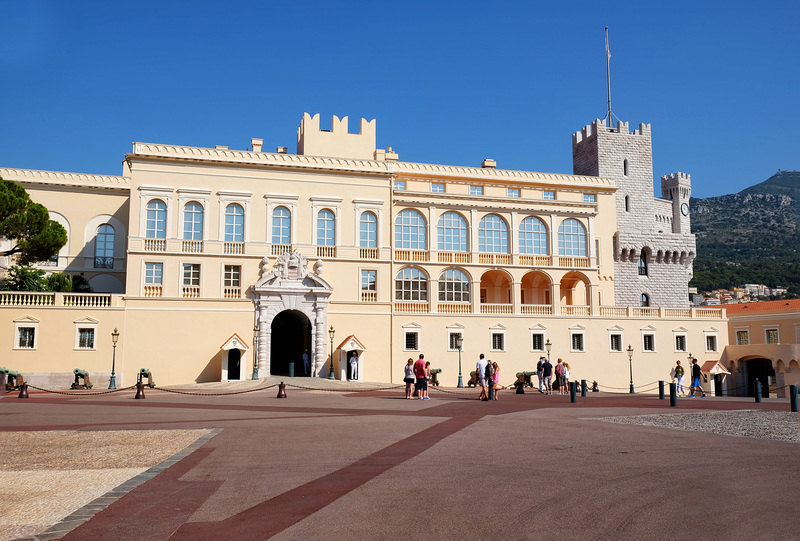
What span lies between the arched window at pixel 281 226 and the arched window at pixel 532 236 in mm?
15635

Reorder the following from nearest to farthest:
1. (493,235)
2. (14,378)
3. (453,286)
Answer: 1. (14,378)
2. (453,286)
3. (493,235)

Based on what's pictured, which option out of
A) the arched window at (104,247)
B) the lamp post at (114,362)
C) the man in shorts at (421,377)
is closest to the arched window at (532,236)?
the man in shorts at (421,377)

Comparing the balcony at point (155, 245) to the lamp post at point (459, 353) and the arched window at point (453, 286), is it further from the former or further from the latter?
the lamp post at point (459, 353)

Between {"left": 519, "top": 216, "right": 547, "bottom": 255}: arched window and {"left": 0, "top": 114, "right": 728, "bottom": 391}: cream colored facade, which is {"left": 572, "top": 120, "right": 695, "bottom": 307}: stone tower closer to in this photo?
{"left": 0, "top": 114, "right": 728, "bottom": 391}: cream colored facade

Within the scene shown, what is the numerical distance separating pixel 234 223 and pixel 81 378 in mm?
12016

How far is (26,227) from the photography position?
37719 millimetres

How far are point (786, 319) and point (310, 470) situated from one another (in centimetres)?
5131

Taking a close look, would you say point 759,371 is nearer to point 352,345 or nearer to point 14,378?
point 352,345

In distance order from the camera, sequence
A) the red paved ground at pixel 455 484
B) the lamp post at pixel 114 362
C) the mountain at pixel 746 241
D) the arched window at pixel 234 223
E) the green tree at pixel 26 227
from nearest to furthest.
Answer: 1. the red paved ground at pixel 455 484
2. the green tree at pixel 26 227
3. the lamp post at pixel 114 362
4. the arched window at pixel 234 223
5. the mountain at pixel 746 241

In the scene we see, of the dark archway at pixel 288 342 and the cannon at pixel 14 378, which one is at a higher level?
the dark archway at pixel 288 342

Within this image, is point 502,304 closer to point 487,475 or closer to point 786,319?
point 786,319

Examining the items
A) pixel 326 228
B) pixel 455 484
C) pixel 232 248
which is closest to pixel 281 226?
pixel 326 228

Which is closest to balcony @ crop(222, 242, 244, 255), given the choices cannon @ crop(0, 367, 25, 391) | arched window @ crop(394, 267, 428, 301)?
arched window @ crop(394, 267, 428, 301)

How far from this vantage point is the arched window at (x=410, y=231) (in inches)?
1799
